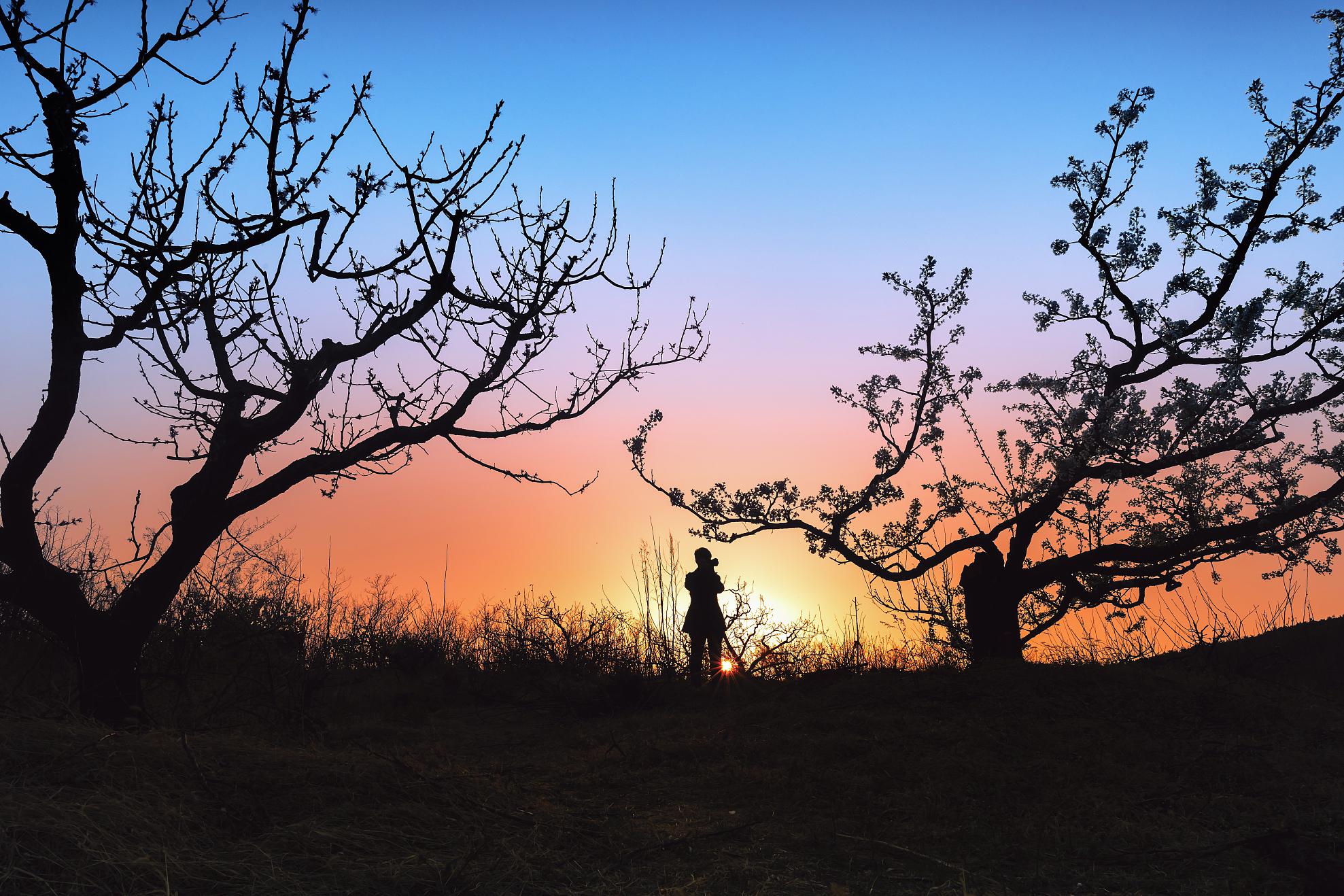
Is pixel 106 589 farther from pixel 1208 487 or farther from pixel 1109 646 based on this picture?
pixel 1208 487

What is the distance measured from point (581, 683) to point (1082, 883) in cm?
785

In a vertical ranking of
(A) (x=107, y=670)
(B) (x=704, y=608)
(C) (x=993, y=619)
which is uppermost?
(B) (x=704, y=608)

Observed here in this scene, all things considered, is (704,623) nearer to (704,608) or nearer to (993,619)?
(704,608)

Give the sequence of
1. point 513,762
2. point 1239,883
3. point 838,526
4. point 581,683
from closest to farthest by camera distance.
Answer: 1. point 1239,883
2. point 513,762
3. point 838,526
4. point 581,683

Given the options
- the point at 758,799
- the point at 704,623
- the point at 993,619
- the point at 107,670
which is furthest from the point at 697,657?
the point at 107,670

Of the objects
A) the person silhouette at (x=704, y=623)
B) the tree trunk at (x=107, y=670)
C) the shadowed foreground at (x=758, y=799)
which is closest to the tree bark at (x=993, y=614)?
the shadowed foreground at (x=758, y=799)

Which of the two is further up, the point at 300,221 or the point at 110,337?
the point at 300,221

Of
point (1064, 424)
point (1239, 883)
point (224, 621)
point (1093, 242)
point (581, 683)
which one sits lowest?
point (1239, 883)

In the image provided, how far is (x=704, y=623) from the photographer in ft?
40.8

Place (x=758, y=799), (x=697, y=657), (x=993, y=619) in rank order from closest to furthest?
1. (x=758, y=799)
2. (x=993, y=619)
3. (x=697, y=657)

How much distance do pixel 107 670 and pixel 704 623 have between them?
726 cm

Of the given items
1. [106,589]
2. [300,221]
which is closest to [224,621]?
[106,589]

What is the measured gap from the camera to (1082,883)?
4910mm

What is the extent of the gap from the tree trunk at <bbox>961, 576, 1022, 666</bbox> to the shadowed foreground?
1.18 m
